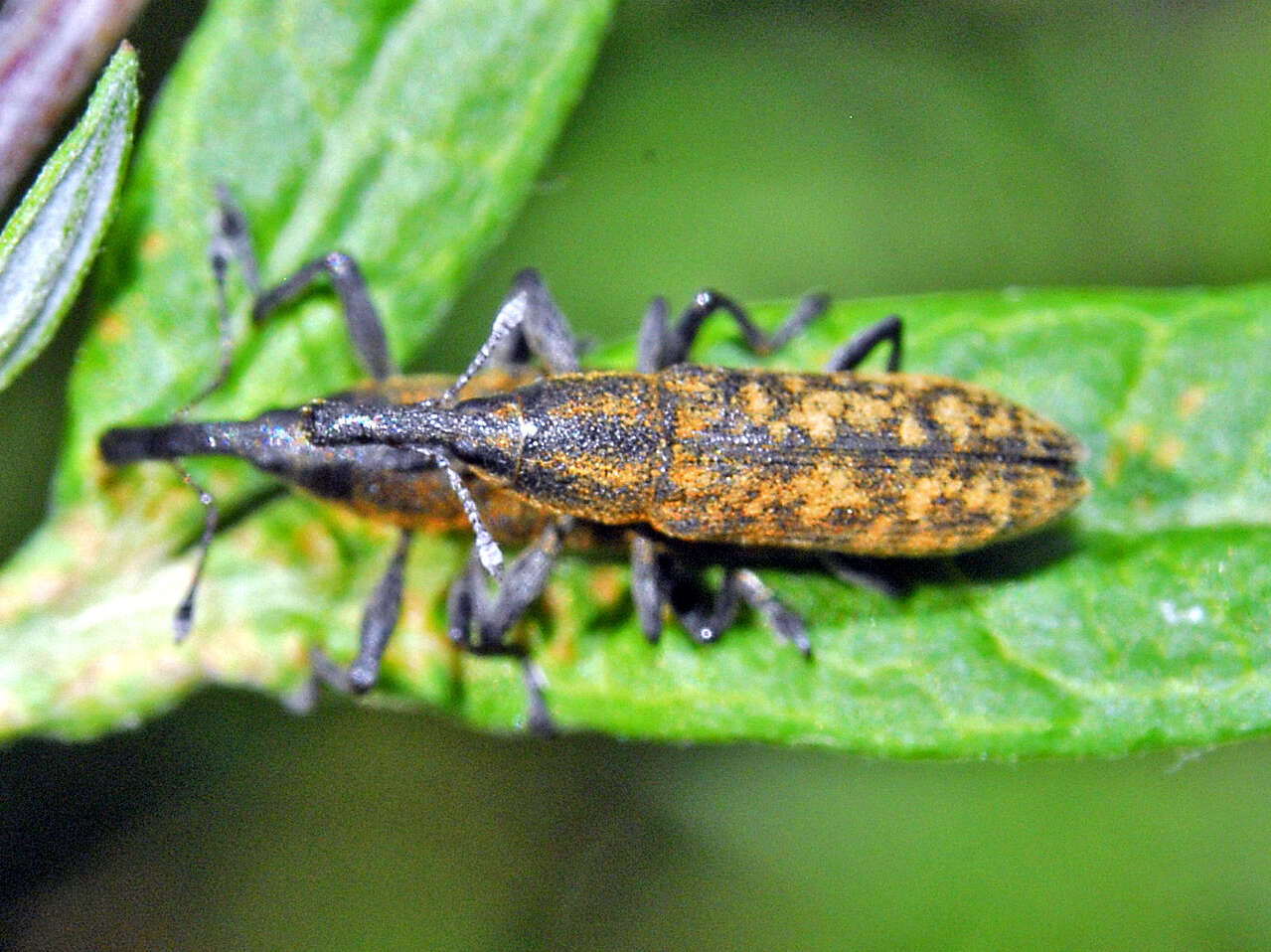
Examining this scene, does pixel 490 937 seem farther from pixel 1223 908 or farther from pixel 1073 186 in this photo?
pixel 1073 186

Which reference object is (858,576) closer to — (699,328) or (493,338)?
(699,328)

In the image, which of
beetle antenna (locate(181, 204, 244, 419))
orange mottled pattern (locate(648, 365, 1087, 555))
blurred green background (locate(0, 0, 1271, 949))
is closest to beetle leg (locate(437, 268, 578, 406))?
blurred green background (locate(0, 0, 1271, 949))

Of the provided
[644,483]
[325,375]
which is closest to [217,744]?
[325,375]

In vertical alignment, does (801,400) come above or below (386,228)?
below

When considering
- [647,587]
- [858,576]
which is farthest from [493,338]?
[858,576]

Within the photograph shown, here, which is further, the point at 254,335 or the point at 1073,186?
the point at 1073,186

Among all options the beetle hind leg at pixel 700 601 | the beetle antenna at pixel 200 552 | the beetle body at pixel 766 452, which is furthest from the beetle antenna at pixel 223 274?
the beetle hind leg at pixel 700 601

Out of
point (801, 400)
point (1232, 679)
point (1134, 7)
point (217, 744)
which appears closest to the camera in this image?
point (1232, 679)

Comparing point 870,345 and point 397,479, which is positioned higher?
point 870,345
